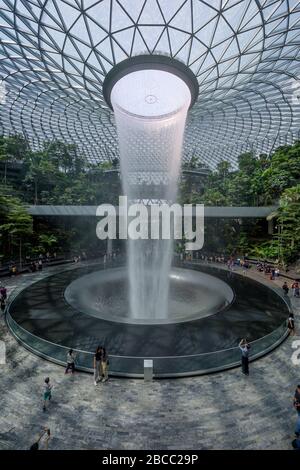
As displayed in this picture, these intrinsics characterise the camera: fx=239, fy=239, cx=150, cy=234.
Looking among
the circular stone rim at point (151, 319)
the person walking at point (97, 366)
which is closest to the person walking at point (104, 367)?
the person walking at point (97, 366)

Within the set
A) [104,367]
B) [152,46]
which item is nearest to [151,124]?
[152,46]

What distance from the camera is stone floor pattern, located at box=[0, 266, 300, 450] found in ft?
22.6

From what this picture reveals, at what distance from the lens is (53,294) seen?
65.8 feet

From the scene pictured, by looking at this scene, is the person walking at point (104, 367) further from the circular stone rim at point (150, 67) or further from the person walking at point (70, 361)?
the circular stone rim at point (150, 67)

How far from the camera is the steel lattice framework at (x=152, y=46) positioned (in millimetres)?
18172

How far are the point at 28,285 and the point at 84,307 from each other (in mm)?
9007

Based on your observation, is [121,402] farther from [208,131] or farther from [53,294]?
[208,131]

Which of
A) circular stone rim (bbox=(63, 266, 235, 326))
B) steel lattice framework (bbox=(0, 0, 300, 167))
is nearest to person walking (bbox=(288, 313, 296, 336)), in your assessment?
circular stone rim (bbox=(63, 266, 235, 326))

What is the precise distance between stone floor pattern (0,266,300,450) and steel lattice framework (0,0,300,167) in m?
24.0

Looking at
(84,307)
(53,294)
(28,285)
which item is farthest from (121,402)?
(28,285)

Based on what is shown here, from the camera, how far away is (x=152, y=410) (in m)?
8.12

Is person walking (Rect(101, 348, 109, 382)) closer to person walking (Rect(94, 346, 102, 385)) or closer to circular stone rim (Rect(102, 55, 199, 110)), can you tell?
person walking (Rect(94, 346, 102, 385))

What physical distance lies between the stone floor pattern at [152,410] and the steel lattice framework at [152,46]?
24.0m

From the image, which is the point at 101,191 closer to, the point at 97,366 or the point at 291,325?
the point at 291,325
